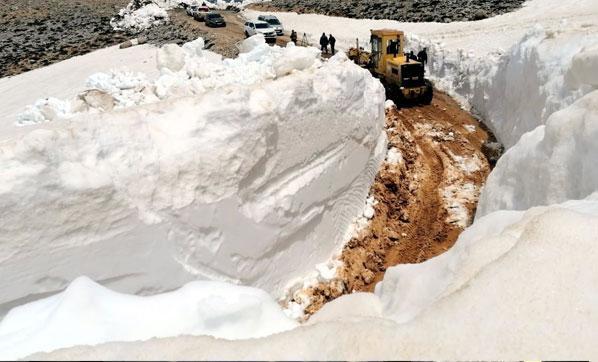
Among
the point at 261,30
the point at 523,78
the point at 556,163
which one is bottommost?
the point at 523,78

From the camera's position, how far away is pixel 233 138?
9789mm

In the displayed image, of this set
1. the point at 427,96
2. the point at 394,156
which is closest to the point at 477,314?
the point at 394,156

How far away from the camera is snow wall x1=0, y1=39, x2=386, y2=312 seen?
8148mm

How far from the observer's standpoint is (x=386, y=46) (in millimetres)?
20578

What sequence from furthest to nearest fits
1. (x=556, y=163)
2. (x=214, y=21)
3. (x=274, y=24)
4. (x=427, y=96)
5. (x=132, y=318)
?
1. (x=214, y=21)
2. (x=274, y=24)
3. (x=427, y=96)
4. (x=556, y=163)
5. (x=132, y=318)

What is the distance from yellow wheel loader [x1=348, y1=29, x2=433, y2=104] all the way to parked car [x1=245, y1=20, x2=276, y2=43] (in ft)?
39.9

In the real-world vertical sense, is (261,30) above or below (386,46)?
below

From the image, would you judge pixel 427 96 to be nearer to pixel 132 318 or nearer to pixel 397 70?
pixel 397 70

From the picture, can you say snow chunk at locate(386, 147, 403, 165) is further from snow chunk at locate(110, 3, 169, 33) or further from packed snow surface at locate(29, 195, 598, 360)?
snow chunk at locate(110, 3, 169, 33)

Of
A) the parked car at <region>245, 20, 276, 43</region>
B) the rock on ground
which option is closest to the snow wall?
the parked car at <region>245, 20, 276, 43</region>

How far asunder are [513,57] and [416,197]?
7611 millimetres

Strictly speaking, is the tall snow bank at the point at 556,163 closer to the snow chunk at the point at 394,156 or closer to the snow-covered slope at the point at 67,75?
the snow chunk at the point at 394,156

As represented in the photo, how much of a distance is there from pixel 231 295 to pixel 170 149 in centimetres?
470

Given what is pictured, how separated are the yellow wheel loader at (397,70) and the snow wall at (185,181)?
279 inches
